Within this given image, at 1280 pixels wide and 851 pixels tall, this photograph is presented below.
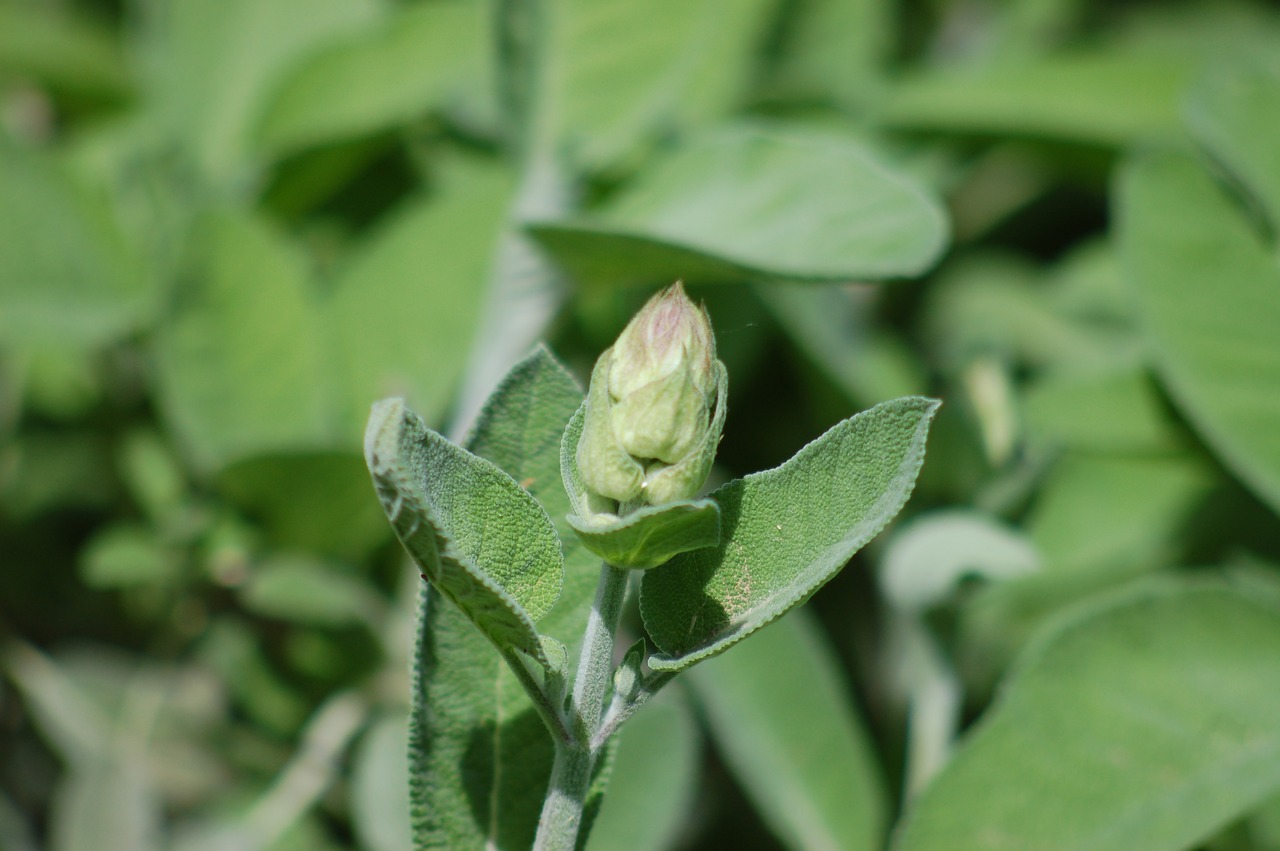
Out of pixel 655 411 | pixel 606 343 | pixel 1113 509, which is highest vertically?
pixel 655 411

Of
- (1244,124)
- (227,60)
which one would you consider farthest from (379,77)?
(1244,124)

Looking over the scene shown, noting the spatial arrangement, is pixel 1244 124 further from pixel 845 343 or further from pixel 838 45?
pixel 838 45

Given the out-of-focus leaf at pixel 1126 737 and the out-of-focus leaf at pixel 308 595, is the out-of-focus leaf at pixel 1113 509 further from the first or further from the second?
the out-of-focus leaf at pixel 308 595

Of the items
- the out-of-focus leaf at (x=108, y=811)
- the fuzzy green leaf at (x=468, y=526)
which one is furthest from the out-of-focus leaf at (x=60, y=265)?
the fuzzy green leaf at (x=468, y=526)

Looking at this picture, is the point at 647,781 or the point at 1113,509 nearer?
the point at 647,781

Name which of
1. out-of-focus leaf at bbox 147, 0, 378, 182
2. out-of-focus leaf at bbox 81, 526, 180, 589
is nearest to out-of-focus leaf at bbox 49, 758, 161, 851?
out-of-focus leaf at bbox 81, 526, 180, 589

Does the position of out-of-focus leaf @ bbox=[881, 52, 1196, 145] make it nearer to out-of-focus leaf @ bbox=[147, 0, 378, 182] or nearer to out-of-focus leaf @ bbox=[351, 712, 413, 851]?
out-of-focus leaf @ bbox=[147, 0, 378, 182]

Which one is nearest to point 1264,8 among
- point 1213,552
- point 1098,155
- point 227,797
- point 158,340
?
point 1098,155
